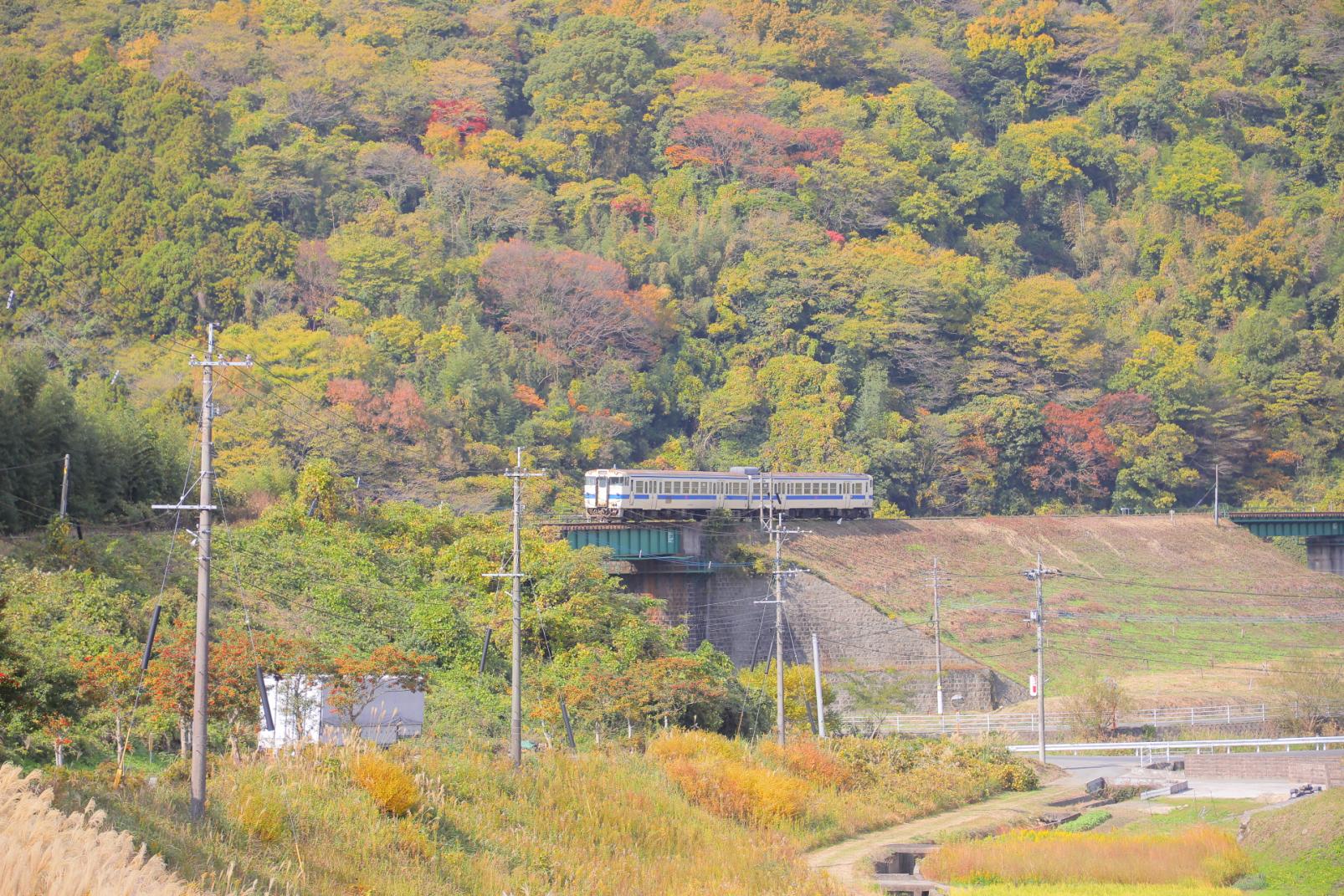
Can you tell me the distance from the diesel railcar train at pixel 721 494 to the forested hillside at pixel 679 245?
9211 mm

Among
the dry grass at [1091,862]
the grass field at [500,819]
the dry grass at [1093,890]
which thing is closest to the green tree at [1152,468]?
the grass field at [500,819]

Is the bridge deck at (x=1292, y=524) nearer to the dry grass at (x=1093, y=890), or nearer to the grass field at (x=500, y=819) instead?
the grass field at (x=500, y=819)

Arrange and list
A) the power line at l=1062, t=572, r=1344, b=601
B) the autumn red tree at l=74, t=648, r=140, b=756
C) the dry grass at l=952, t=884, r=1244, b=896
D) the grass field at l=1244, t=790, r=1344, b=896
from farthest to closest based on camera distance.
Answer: the power line at l=1062, t=572, r=1344, b=601, the autumn red tree at l=74, t=648, r=140, b=756, the grass field at l=1244, t=790, r=1344, b=896, the dry grass at l=952, t=884, r=1244, b=896

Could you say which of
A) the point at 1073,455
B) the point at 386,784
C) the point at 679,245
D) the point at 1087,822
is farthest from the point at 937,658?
the point at 679,245

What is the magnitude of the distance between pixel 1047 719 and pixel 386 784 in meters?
30.3

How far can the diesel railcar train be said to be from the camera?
52031 millimetres

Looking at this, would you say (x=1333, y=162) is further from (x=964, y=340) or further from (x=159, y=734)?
(x=159, y=734)

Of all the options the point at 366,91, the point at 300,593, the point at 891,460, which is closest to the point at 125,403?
the point at 300,593

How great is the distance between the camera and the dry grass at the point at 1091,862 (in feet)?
75.4

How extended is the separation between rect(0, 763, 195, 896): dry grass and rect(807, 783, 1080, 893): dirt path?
1213 cm

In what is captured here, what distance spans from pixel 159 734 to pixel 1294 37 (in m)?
112

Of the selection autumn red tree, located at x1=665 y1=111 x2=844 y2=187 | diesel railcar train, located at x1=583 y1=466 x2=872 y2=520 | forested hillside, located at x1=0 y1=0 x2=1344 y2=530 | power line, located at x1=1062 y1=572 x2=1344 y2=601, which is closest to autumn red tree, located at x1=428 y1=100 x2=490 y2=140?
forested hillside, located at x1=0 y1=0 x2=1344 y2=530

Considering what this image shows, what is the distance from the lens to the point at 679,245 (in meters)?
83.8

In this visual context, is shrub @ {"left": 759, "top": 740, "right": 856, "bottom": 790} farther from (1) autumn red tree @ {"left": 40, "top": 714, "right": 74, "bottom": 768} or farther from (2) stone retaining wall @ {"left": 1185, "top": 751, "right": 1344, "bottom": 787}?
(1) autumn red tree @ {"left": 40, "top": 714, "right": 74, "bottom": 768}
